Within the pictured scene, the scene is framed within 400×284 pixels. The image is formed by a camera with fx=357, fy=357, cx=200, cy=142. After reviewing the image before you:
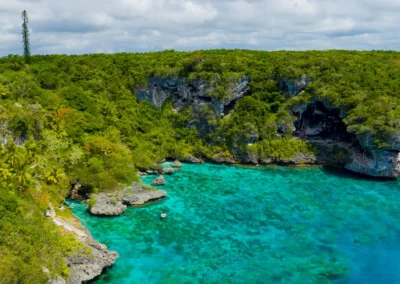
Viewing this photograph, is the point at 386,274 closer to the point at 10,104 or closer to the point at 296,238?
the point at 296,238

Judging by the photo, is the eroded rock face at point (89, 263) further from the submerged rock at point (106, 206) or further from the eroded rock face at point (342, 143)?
the eroded rock face at point (342, 143)

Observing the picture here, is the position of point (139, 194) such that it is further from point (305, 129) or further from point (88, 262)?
point (305, 129)

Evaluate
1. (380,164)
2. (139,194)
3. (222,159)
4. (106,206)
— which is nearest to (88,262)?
(106,206)

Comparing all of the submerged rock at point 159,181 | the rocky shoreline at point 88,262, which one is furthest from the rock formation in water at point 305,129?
the rocky shoreline at point 88,262

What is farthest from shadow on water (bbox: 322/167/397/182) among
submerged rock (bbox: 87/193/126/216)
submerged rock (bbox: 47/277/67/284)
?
submerged rock (bbox: 47/277/67/284)

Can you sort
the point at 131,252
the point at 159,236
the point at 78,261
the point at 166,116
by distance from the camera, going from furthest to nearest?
the point at 166,116 < the point at 159,236 < the point at 131,252 < the point at 78,261

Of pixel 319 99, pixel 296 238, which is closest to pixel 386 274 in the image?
pixel 296 238

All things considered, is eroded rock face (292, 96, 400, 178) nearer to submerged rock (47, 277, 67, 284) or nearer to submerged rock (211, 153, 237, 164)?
submerged rock (211, 153, 237, 164)
